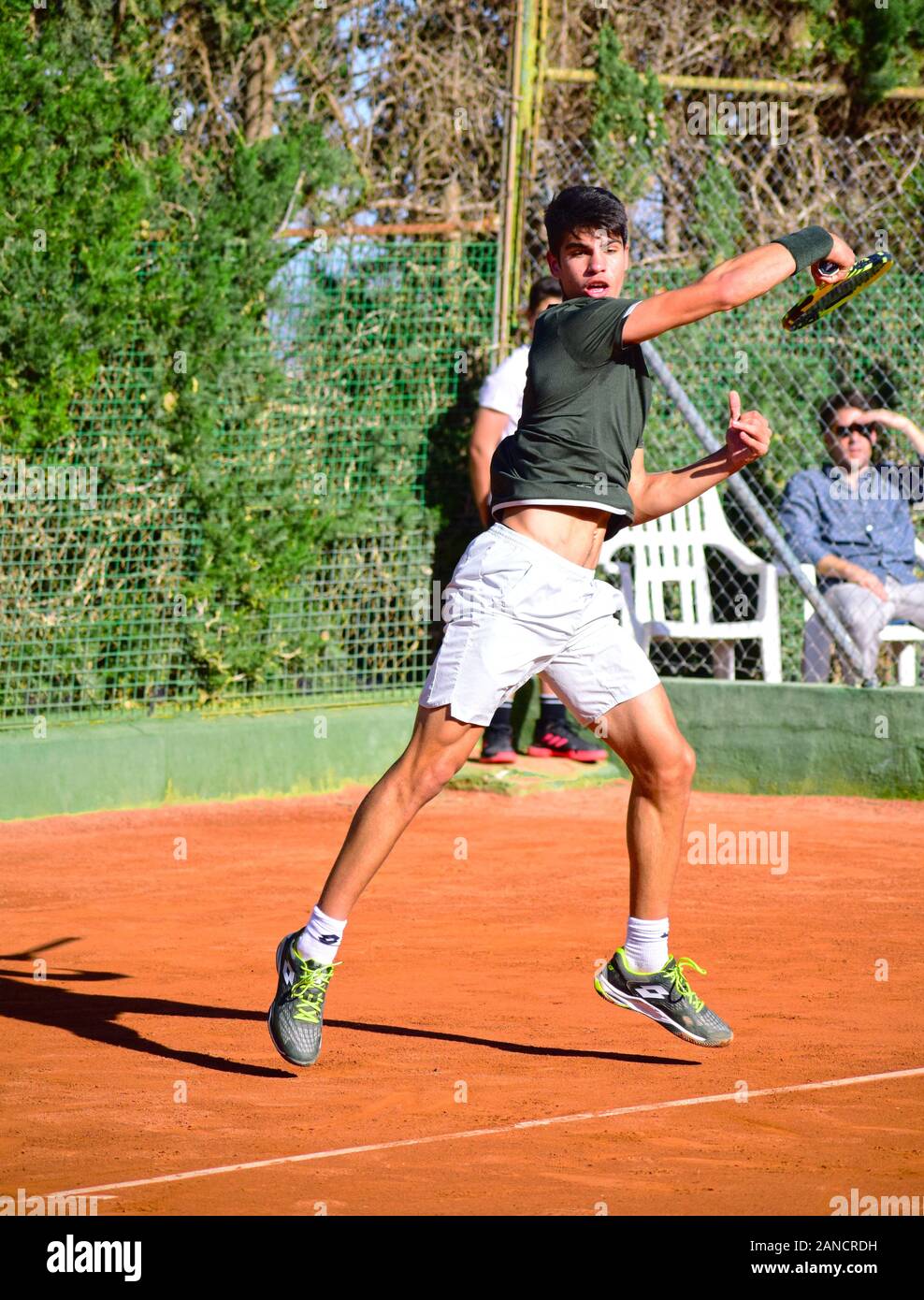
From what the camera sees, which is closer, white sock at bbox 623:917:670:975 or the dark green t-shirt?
the dark green t-shirt

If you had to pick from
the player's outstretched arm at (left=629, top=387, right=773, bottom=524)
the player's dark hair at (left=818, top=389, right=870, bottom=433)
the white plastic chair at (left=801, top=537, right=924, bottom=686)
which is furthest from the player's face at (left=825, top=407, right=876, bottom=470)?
the player's outstretched arm at (left=629, top=387, right=773, bottom=524)

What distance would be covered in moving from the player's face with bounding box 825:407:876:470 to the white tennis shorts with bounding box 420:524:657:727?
231 inches

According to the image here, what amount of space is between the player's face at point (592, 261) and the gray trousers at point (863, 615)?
213 inches

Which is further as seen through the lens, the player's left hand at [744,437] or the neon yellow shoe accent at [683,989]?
the neon yellow shoe accent at [683,989]

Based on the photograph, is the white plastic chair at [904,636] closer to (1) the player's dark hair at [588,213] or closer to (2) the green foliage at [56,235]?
(2) the green foliage at [56,235]

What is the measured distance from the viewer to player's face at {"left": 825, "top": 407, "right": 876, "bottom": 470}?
33.3ft

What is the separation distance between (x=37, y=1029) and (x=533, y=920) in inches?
84.7

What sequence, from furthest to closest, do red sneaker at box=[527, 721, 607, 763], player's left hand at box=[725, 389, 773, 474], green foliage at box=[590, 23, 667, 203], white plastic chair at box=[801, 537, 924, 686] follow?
green foliage at box=[590, 23, 667, 203]
red sneaker at box=[527, 721, 607, 763]
white plastic chair at box=[801, 537, 924, 686]
player's left hand at box=[725, 389, 773, 474]

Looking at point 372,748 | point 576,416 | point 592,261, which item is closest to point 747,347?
point 372,748

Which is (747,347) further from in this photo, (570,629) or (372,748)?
(570,629)

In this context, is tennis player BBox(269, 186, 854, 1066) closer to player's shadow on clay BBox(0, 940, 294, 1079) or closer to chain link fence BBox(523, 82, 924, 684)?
player's shadow on clay BBox(0, 940, 294, 1079)

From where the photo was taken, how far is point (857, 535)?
10.1 meters

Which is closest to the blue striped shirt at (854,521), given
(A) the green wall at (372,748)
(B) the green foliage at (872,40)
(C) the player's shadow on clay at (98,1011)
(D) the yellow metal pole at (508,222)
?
(A) the green wall at (372,748)

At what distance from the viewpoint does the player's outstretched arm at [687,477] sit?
467 centimetres
